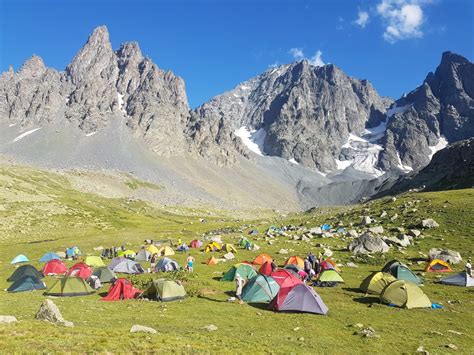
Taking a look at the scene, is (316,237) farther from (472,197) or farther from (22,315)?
(22,315)

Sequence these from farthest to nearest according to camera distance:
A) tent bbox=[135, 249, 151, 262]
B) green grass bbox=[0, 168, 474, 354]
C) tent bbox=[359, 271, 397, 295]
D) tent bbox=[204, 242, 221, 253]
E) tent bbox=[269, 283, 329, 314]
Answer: tent bbox=[204, 242, 221, 253] → tent bbox=[135, 249, 151, 262] → tent bbox=[359, 271, 397, 295] → tent bbox=[269, 283, 329, 314] → green grass bbox=[0, 168, 474, 354]

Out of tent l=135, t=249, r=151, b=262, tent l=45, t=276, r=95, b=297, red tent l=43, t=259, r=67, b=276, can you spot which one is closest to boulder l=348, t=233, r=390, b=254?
tent l=135, t=249, r=151, b=262

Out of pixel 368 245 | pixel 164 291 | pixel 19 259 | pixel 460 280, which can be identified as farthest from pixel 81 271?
pixel 460 280

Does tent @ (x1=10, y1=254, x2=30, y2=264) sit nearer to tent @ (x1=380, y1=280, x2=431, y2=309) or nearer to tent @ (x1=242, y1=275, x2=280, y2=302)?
tent @ (x1=242, y1=275, x2=280, y2=302)

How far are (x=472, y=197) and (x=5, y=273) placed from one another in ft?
224

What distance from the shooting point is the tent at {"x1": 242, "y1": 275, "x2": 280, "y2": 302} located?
28.2m

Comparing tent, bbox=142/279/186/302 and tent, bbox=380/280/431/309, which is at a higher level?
tent, bbox=380/280/431/309

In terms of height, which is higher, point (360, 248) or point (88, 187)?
point (88, 187)

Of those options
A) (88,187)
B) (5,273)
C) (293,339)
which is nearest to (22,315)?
(293,339)

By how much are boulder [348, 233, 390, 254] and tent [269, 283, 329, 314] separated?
26019mm

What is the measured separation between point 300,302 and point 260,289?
408cm

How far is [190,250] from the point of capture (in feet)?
196

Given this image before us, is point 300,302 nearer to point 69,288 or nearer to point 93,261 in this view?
point 69,288

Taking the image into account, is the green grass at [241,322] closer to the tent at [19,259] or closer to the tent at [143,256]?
the tent at [19,259]
